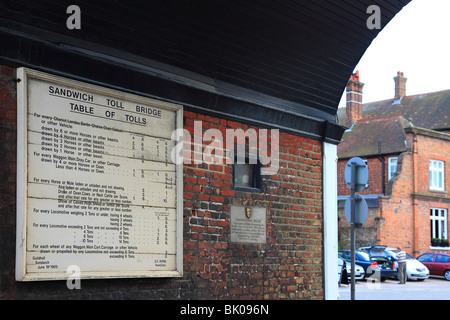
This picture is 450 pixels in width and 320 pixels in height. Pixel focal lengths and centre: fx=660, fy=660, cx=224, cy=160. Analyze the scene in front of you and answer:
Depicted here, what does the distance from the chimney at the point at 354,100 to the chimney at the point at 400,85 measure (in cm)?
850

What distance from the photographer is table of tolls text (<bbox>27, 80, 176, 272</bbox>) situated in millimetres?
6258

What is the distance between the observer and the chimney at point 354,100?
4647 cm

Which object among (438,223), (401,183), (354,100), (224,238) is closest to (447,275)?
(401,183)

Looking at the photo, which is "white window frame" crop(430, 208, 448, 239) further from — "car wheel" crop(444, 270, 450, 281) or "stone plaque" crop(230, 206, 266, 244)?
"stone plaque" crop(230, 206, 266, 244)

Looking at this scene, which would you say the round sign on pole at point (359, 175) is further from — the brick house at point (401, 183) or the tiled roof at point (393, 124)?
the brick house at point (401, 183)

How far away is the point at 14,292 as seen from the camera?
6.01 m

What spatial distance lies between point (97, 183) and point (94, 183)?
0.04 m

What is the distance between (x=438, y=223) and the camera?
132 ft

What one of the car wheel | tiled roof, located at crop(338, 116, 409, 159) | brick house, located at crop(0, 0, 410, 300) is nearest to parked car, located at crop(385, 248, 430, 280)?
the car wheel

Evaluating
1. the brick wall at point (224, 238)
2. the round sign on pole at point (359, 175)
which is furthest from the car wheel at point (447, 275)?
the brick wall at point (224, 238)

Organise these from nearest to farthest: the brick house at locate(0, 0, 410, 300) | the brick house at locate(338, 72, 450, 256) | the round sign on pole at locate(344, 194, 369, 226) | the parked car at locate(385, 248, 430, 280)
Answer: the brick house at locate(0, 0, 410, 300)
the round sign on pole at locate(344, 194, 369, 226)
the parked car at locate(385, 248, 430, 280)
the brick house at locate(338, 72, 450, 256)

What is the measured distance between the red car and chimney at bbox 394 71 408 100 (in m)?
24.9
